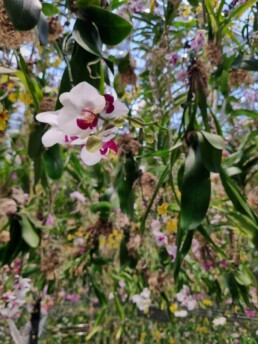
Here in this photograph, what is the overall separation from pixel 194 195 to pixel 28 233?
51cm

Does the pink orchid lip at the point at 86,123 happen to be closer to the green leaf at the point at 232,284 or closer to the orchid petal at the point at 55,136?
the orchid petal at the point at 55,136

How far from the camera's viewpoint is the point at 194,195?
0.45m

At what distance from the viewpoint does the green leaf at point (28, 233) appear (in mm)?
822

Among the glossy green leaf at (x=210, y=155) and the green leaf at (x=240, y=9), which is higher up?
the green leaf at (x=240, y=9)

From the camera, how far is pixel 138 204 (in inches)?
45.5

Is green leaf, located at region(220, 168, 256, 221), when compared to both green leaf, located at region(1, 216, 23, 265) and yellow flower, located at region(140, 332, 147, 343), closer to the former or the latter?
green leaf, located at region(1, 216, 23, 265)

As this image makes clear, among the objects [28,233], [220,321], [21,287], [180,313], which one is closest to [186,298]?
[180,313]

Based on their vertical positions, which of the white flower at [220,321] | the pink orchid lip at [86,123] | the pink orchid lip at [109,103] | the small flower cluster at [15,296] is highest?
the pink orchid lip at [109,103]

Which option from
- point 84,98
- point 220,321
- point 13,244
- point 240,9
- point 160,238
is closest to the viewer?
point 84,98

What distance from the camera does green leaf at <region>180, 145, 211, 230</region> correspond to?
0.45m

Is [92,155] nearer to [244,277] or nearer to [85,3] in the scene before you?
[85,3]

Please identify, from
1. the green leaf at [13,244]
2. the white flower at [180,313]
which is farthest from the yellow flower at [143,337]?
the green leaf at [13,244]

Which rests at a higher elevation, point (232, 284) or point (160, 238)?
point (160, 238)

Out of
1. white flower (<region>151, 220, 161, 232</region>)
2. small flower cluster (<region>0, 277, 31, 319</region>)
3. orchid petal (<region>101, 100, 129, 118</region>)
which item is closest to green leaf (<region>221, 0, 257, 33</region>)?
orchid petal (<region>101, 100, 129, 118</region>)
